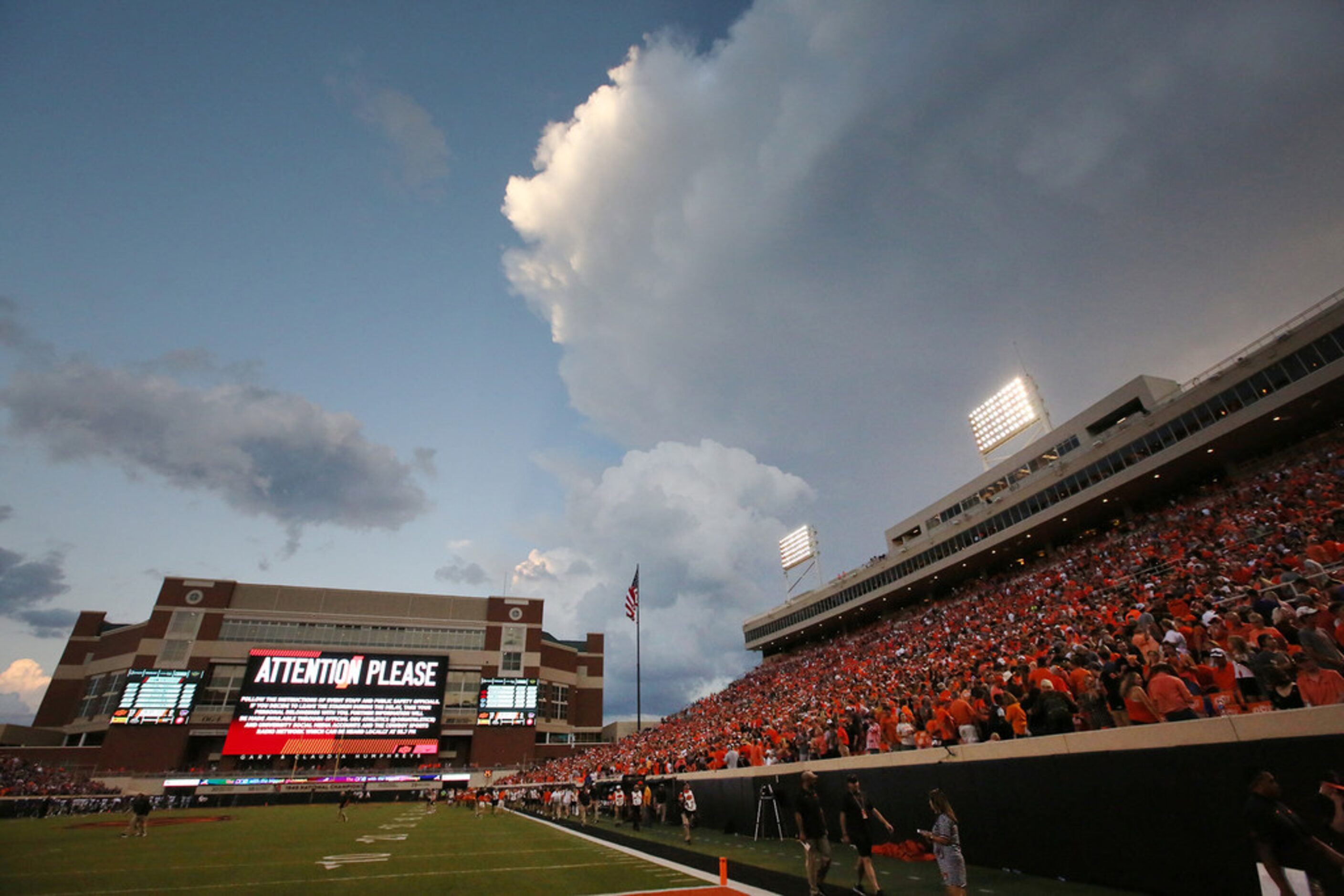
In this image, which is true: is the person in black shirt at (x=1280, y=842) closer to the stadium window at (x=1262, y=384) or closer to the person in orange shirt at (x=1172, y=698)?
the person in orange shirt at (x=1172, y=698)

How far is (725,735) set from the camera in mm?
30000

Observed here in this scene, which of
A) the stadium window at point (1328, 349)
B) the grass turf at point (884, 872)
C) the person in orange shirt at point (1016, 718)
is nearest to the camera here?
the grass turf at point (884, 872)

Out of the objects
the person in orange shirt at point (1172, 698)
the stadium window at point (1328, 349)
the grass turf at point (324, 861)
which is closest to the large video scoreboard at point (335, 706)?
the grass turf at point (324, 861)

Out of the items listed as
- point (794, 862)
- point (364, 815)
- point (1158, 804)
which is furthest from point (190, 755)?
point (1158, 804)

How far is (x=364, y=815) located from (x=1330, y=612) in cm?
3653

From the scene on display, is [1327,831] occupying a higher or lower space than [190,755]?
lower

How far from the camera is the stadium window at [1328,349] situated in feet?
76.5

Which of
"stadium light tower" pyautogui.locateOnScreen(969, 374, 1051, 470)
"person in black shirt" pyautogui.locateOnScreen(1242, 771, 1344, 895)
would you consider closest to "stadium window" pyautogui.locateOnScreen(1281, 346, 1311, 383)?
"stadium light tower" pyautogui.locateOnScreen(969, 374, 1051, 470)

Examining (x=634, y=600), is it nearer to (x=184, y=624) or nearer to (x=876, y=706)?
(x=876, y=706)

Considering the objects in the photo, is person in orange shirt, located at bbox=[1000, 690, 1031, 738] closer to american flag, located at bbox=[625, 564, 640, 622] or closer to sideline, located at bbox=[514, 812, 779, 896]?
sideline, located at bbox=[514, 812, 779, 896]

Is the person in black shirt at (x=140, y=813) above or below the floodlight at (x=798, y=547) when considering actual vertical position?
below

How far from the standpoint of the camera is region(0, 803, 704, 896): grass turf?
32.5 ft

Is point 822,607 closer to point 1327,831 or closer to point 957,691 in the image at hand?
point 957,691

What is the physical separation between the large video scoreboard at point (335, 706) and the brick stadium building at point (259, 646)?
258cm
